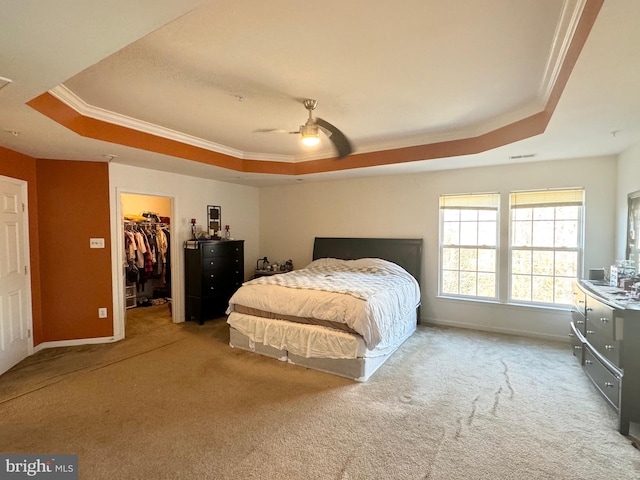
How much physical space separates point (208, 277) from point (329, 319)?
256cm

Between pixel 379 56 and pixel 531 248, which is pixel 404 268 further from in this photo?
pixel 379 56

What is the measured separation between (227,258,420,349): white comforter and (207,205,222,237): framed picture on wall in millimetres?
2049

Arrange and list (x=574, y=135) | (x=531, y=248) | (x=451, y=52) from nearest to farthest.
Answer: (x=451, y=52) → (x=574, y=135) → (x=531, y=248)

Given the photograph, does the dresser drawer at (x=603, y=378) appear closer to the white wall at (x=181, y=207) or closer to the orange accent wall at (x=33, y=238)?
the white wall at (x=181, y=207)

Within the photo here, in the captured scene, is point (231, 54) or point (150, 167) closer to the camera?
point (231, 54)

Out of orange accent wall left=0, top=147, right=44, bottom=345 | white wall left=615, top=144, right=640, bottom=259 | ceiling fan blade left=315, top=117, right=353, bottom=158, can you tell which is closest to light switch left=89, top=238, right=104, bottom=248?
orange accent wall left=0, top=147, right=44, bottom=345

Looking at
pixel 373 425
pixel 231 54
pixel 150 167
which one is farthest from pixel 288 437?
pixel 150 167

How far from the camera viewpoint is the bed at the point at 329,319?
3.07 meters

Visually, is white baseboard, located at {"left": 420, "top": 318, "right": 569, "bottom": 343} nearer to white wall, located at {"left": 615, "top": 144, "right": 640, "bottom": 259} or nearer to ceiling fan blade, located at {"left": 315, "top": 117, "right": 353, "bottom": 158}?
white wall, located at {"left": 615, "top": 144, "right": 640, "bottom": 259}

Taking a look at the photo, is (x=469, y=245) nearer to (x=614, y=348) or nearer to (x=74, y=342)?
(x=614, y=348)

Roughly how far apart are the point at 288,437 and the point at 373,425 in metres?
0.63

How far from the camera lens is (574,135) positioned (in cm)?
305

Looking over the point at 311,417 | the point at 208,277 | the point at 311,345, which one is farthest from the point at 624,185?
the point at 208,277

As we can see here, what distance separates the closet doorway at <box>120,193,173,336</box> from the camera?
18.1 feet
